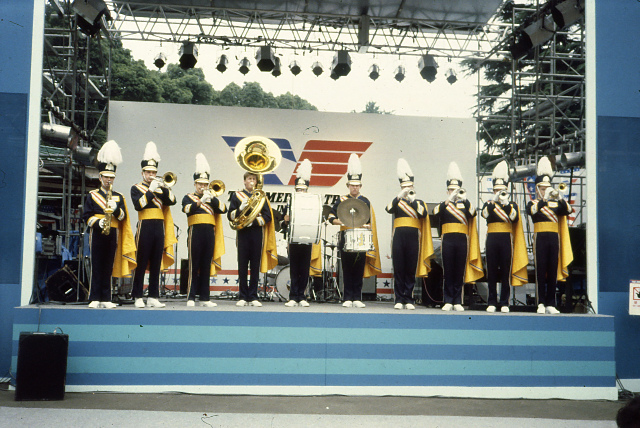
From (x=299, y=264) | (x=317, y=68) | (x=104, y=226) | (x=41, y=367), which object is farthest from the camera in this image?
(x=317, y=68)

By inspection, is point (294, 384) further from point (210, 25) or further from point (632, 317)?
point (210, 25)

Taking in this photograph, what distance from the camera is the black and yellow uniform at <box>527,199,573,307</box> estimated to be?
6.44m

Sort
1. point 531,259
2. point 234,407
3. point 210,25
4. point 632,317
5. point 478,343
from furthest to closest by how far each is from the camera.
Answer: point 210,25 → point 531,259 → point 632,317 → point 478,343 → point 234,407

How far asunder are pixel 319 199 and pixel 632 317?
3.63 meters

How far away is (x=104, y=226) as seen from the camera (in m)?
5.65

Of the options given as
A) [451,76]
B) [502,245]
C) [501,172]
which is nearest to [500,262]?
[502,245]

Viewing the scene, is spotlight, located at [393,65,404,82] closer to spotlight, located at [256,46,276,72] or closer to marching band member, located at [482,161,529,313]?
spotlight, located at [256,46,276,72]

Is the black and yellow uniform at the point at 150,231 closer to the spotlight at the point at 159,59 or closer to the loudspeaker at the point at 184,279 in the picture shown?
the loudspeaker at the point at 184,279

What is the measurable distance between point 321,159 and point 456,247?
15.0 ft

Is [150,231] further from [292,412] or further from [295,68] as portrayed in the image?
[295,68]

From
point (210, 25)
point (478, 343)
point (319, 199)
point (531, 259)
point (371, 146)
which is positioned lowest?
point (478, 343)

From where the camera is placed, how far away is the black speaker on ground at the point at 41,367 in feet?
16.1

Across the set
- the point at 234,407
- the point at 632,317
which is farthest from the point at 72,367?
the point at 632,317

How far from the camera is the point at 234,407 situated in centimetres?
487
